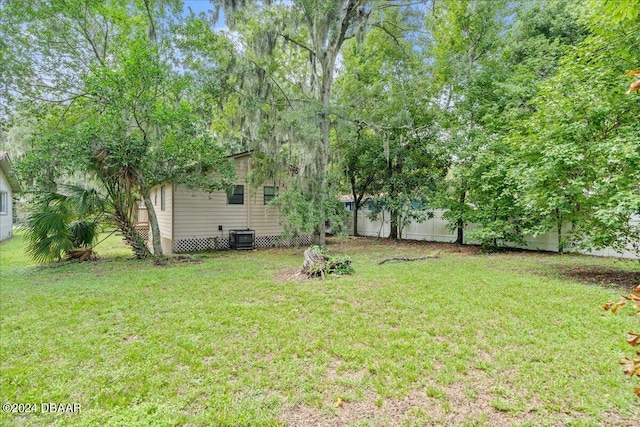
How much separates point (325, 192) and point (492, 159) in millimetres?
4851

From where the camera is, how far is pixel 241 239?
10.7 m

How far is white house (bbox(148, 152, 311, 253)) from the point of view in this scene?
10.1m

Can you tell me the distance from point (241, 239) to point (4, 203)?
37.5ft

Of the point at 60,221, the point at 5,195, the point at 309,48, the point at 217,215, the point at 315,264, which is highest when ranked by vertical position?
the point at 309,48

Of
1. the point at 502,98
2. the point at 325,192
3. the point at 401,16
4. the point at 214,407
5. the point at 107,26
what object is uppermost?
the point at 401,16

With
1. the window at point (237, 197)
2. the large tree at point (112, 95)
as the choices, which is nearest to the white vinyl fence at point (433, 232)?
the window at point (237, 197)

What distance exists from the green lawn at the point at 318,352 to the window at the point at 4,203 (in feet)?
35.4

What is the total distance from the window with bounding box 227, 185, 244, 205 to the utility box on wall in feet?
3.36

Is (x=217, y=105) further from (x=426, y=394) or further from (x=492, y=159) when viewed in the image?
(x=426, y=394)

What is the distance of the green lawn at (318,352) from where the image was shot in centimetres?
227

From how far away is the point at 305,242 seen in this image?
1242cm

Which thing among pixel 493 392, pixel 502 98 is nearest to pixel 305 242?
pixel 502 98

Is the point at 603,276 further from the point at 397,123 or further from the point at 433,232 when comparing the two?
the point at 397,123

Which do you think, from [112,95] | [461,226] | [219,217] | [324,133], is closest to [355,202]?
[461,226]
